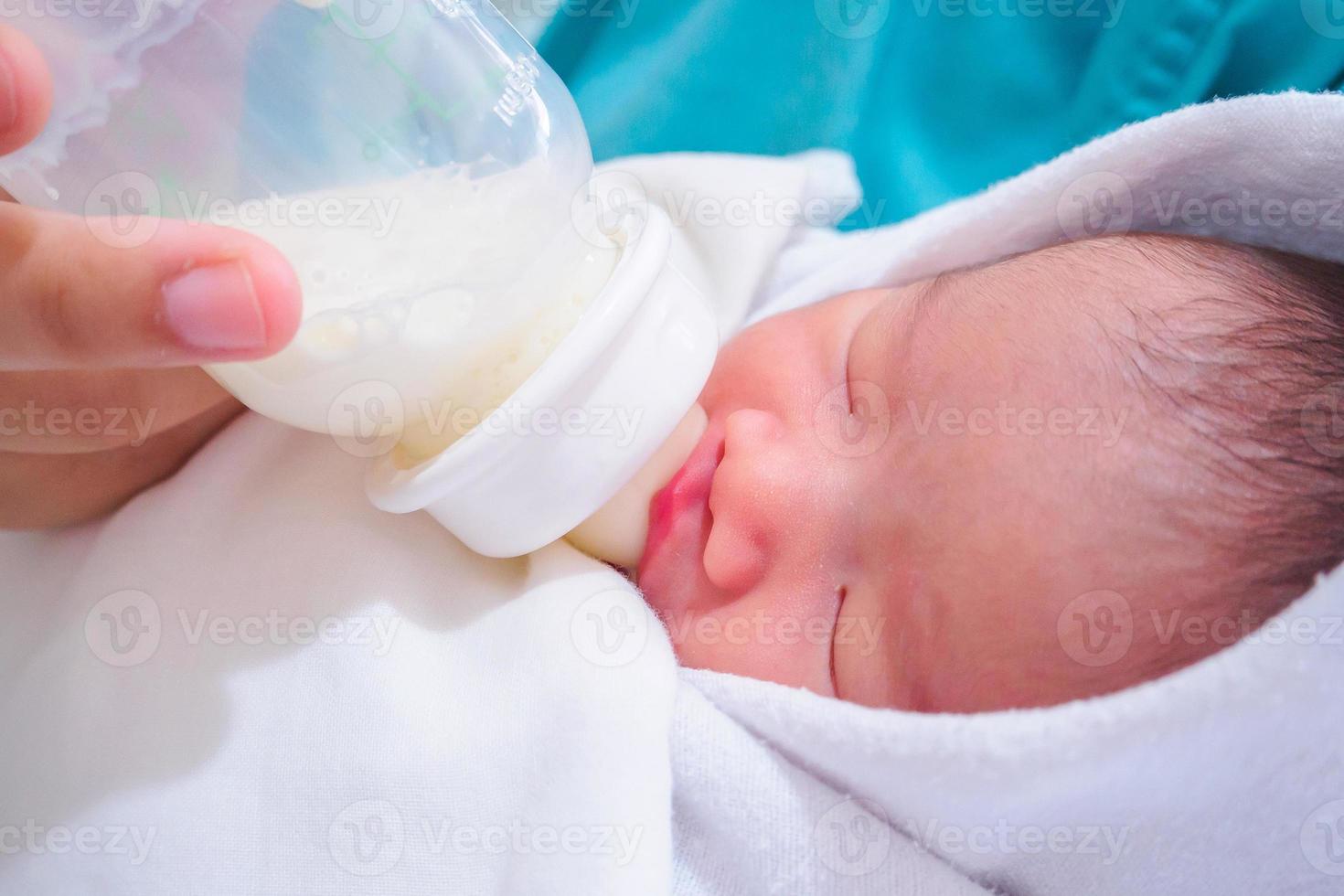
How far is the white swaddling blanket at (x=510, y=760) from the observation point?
766 mm

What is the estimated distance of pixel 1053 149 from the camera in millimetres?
1363

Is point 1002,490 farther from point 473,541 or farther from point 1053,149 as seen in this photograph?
point 1053,149
